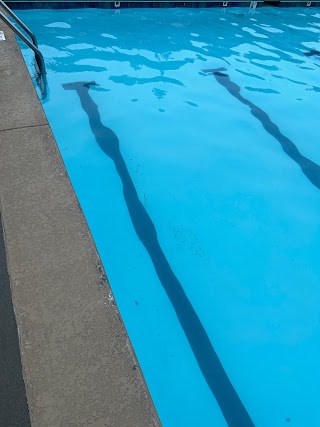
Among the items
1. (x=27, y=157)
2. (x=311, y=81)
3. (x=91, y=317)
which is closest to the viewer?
(x=91, y=317)

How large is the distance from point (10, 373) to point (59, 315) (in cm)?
28

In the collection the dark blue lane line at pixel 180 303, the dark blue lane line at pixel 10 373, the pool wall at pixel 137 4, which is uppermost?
the pool wall at pixel 137 4

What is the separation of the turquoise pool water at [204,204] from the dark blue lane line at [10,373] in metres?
1.10

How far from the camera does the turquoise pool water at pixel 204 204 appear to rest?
231cm

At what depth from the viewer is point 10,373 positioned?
4.53 feet

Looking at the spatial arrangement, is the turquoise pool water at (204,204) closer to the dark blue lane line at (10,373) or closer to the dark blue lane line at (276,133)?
the dark blue lane line at (276,133)

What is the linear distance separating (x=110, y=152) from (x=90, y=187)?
26.5 inches

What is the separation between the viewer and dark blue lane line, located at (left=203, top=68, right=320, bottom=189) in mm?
4055

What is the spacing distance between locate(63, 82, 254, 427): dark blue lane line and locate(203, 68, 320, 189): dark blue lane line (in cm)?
201

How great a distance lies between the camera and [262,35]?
7.66 meters

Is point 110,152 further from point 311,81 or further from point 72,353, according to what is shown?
point 311,81

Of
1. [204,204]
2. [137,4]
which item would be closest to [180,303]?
[204,204]

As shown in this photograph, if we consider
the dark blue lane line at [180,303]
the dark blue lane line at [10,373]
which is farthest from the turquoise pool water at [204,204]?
the dark blue lane line at [10,373]

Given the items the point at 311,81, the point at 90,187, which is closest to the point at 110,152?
the point at 90,187
